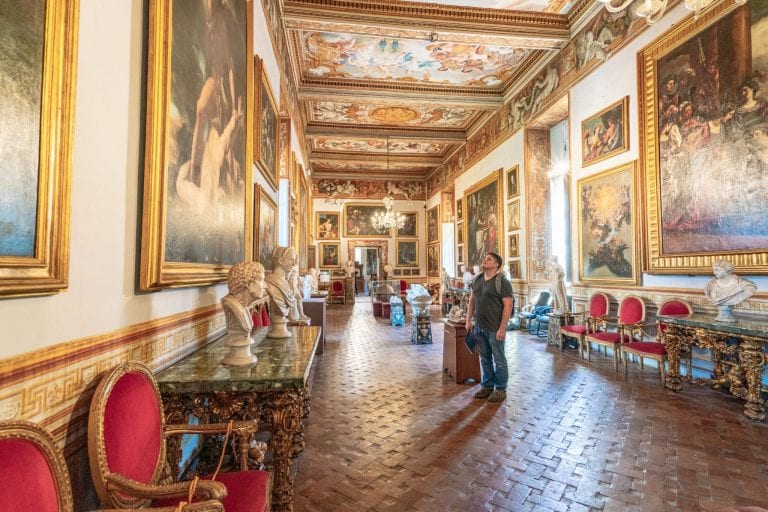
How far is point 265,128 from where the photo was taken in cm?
528

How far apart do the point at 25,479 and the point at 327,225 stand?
63.6ft

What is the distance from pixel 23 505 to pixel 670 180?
24.3 feet

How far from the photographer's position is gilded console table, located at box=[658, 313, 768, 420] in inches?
154

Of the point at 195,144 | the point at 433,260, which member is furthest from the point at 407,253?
the point at 195,144

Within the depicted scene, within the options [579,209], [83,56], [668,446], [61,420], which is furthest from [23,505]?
[579,209]

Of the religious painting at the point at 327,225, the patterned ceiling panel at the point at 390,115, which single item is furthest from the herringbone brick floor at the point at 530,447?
the religious painting at the point at 327,225

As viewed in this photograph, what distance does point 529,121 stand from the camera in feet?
32.3

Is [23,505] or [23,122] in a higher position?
[23,122]

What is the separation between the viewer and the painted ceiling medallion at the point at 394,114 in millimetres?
12523

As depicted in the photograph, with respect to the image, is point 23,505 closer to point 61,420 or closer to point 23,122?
point 61,420

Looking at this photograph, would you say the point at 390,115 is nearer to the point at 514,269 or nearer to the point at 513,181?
the point at 513,181

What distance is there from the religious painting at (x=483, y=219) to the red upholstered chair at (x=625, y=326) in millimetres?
5500

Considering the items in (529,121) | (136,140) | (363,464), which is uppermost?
(529,121)

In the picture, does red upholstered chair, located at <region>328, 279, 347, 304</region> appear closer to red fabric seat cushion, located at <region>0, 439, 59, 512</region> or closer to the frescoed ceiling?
the frescoed ceiling
